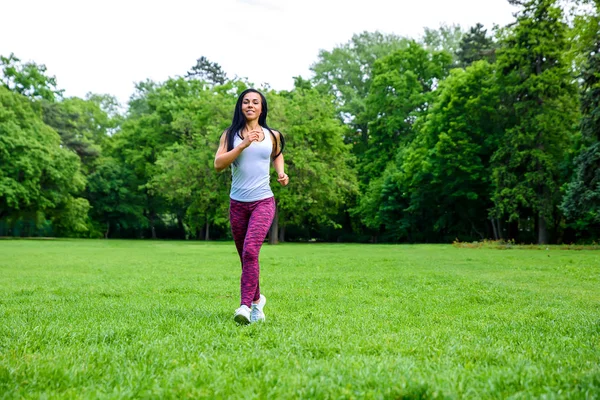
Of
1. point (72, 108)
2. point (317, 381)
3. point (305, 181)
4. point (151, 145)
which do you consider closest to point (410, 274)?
point (317, 381)

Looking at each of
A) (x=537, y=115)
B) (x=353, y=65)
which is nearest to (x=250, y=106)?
(x=537, y=115)

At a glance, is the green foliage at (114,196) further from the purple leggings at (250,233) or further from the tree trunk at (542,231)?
the purple leggings at (250,233)

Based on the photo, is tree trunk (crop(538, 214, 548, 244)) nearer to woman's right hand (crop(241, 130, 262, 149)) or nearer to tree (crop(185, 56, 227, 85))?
woman's right hand (crop(241, 130, 262, 149))

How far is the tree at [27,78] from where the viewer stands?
4612 cm

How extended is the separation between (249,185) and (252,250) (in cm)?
70

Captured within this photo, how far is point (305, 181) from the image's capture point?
3177 cm

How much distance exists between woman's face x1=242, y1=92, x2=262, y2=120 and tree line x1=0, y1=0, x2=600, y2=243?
22141mm

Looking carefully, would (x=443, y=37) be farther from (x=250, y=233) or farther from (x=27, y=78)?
(x=250, y=233)

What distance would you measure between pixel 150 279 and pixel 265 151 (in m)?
5.72

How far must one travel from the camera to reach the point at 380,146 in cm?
4616

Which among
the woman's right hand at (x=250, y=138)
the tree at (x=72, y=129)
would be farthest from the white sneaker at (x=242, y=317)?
the tree at (x=72, y=129)

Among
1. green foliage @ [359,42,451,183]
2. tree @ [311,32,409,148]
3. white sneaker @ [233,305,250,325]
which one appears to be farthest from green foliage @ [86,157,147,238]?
white sneaker @ [233,305,250,325]

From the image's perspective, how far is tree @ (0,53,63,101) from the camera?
46.1 meters

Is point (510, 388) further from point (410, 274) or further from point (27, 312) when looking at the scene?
point (410, 274)
